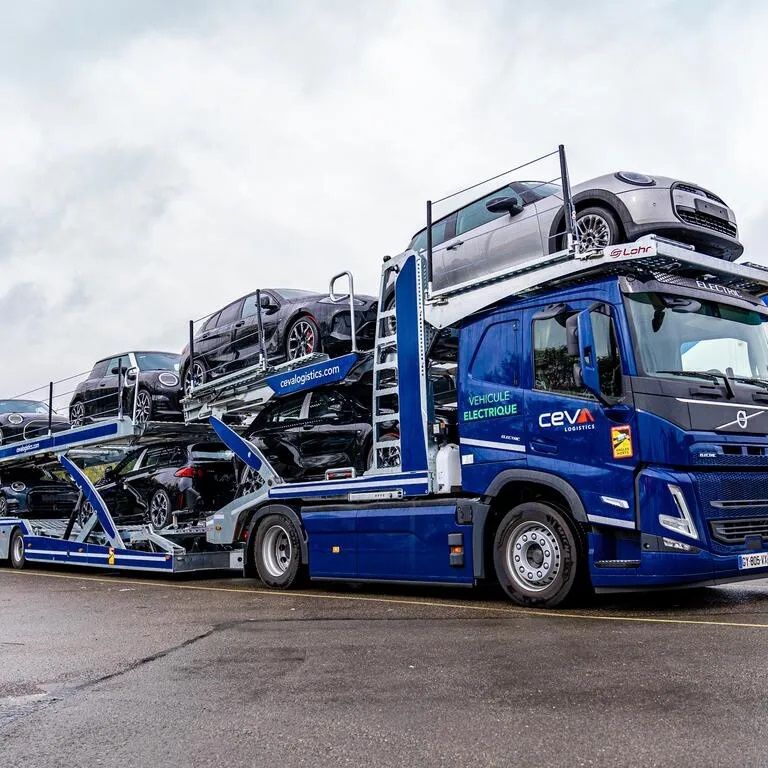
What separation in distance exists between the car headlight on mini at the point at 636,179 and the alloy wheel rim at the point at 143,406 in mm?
7702

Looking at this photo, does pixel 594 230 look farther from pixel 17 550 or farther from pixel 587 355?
pixel 17 550

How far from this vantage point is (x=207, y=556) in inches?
467

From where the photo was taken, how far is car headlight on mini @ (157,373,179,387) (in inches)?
525

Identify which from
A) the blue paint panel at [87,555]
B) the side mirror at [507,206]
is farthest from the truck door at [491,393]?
the blue paint panel at [87,555]

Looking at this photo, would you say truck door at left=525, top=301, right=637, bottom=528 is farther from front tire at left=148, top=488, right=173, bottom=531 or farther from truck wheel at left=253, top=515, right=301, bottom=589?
front tire at left=148, top=488, right=173, bottom=531

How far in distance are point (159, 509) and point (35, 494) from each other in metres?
4.66

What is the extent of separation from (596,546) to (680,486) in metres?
0.83

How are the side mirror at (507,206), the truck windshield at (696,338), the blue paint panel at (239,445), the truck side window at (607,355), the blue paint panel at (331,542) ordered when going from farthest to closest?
the blue paint panel at (239,445) < the blue paint panel at (331,542) < the side mirror at (507,206) < the truck windshield at (696,338) < the truck side window at (607,355)

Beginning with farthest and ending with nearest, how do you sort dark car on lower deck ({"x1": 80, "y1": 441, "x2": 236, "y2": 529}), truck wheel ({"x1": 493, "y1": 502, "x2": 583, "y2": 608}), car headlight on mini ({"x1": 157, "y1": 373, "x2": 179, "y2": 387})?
car headlight on mini ({"x1": 157, "y1": 373, "x2": 179, "y2": 387}), dark car on lower deck ({"x1": 80, "y1": 441, "x2": 236, "y2": 529}), truck wheel ({"x1": 493, "y1": 502, "x2": 583, "y2": 608})

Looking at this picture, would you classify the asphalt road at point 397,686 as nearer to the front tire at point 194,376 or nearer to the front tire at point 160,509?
A: the front tire at point 160,509

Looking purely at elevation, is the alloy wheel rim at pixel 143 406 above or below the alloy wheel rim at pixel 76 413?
below

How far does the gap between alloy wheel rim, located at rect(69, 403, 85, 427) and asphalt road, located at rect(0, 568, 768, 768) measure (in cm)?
674

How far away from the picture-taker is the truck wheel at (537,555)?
758 centimetres

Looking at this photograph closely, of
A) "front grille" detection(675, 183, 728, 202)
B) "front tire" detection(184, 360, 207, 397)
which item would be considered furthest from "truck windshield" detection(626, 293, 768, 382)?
"front tire" detection(184, 360, 207, 397)
